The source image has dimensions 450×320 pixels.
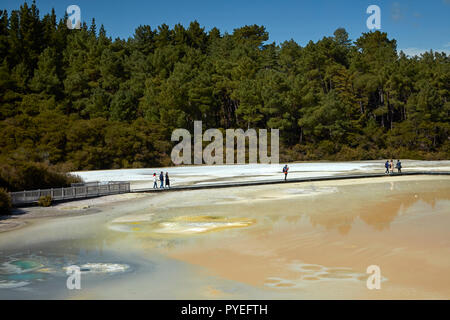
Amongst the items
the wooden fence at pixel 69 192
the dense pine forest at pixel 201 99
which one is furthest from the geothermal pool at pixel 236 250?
the dense pine forest at pixel 201 99

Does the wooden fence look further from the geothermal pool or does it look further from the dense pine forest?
the dense pine forest

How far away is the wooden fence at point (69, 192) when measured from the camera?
2591 centimetres

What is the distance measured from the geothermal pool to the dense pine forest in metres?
37.5

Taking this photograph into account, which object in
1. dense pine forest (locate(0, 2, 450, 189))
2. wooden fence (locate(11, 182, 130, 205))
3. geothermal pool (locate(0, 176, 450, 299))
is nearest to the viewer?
geothermal pool (locate(0, 176, 450, 299))

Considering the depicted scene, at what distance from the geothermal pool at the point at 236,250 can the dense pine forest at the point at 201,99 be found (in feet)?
123

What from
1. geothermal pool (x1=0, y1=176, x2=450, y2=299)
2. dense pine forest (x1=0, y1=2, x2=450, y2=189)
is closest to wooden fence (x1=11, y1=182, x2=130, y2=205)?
geothermal pool (x1=0, y1=176, x2=450, y2=299)

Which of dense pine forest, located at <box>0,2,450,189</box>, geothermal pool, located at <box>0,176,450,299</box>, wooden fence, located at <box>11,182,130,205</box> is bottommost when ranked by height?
geothermal pool, located at <box>0,176,450,299</box>

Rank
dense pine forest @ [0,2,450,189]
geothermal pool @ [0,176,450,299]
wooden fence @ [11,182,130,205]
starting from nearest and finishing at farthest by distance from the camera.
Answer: geothermal pool @ [0,176,450,299], wooden fence @ [11,182,130,205], dense pine forest @ [0,2,450,189]

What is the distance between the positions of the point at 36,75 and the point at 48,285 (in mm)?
69644

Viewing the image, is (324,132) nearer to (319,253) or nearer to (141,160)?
(141,160)

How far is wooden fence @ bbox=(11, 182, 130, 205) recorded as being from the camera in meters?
25.9

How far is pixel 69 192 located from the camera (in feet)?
93.6
